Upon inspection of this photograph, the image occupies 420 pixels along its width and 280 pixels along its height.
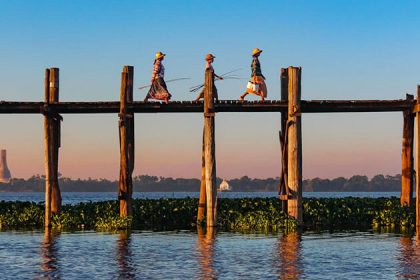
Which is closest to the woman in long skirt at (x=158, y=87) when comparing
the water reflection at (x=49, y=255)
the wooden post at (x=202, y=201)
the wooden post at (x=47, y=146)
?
the wooden post at (x=202, y=201)

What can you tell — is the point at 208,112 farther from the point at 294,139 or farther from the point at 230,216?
the point at 230,216

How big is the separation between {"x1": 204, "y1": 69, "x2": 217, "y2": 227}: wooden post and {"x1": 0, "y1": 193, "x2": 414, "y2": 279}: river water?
1177mm

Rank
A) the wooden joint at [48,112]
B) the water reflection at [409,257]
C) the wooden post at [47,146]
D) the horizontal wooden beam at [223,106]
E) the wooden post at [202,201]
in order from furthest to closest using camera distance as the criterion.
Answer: the wooden post at [47,146]
the wooden post at [202,201]
the wooden joint at [48,112]
the horizontal wooden beam at [223,106]
the water reflection at [409,257]

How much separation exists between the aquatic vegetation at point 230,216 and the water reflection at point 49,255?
7.35 feet

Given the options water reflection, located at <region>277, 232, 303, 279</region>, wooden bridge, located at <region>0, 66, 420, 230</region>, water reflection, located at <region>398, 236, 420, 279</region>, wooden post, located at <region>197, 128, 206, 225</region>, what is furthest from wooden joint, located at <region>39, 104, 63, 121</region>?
water reflection, located at <region>398, 236, 420, 279</region>

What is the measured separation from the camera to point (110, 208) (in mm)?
33375

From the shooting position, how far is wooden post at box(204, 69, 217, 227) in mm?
29688

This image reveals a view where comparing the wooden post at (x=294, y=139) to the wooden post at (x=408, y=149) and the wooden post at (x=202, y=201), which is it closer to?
the wooden post at (x=202, y=201)

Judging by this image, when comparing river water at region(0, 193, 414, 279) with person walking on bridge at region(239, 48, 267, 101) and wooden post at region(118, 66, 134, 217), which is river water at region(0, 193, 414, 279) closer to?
wooden post at region(118, 66, 134, 217)

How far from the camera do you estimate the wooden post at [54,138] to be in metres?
31.2

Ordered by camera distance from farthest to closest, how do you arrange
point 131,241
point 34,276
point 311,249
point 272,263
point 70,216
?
1. point 70,216
2. point 131,241
3. point 311,249
4. point 272,263
5. point 34,276

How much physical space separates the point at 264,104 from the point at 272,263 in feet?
30.0

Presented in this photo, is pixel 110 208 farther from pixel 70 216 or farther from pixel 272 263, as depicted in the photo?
pixel 272 263

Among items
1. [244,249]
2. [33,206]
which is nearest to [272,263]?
[244,249]
